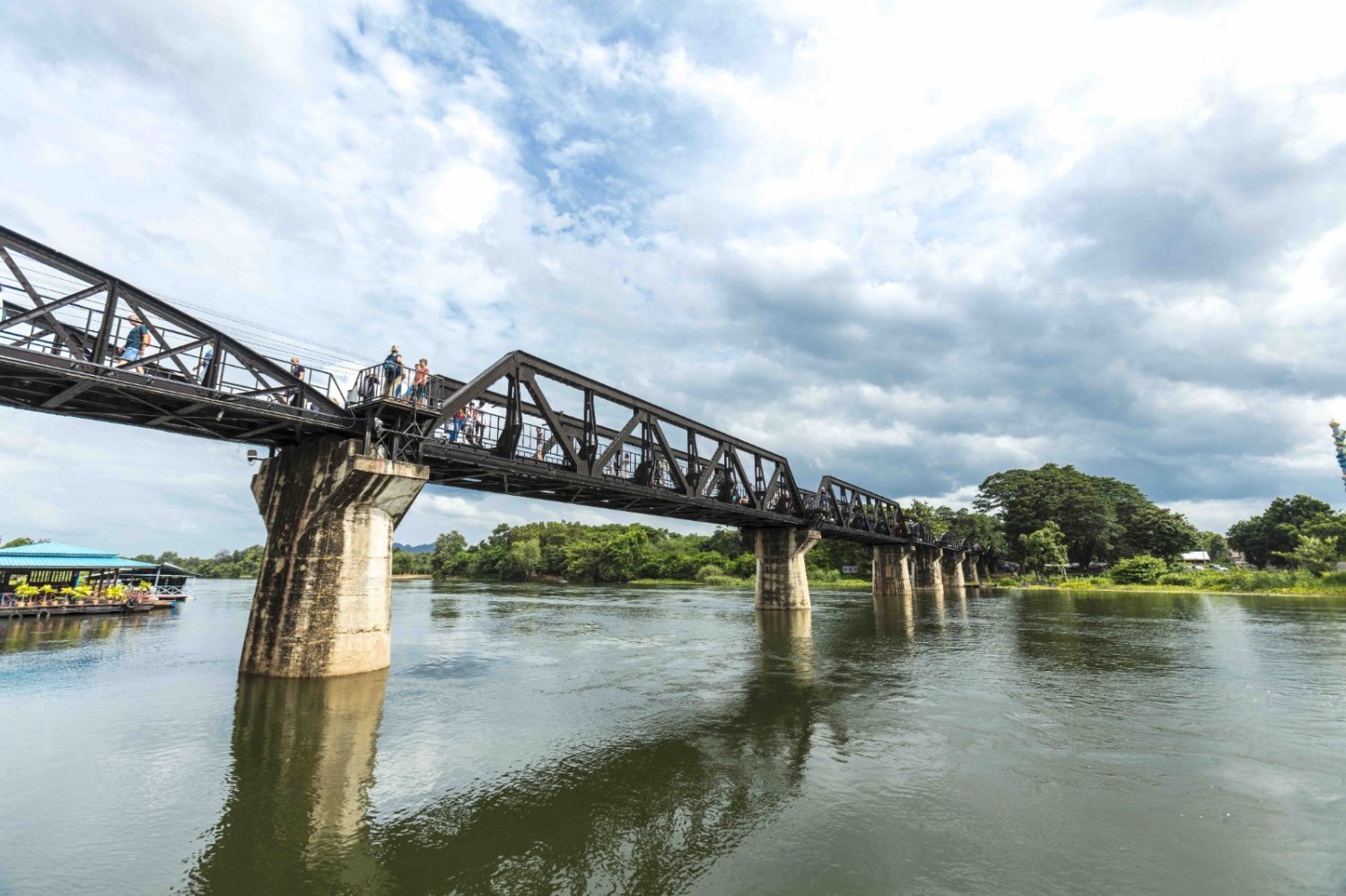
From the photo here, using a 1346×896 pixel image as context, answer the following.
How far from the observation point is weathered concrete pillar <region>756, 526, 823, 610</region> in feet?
185

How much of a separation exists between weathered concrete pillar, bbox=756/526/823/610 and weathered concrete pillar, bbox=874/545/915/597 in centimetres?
3219

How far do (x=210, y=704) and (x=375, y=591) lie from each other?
540cm

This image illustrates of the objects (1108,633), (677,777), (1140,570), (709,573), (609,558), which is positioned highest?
(609,558)

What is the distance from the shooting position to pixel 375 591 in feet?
69.9

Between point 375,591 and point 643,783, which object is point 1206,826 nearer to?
point 643,783

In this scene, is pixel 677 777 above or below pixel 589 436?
below

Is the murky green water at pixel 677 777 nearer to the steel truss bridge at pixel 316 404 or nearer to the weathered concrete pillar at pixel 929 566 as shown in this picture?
the steel truss bridge at pixel 316 404

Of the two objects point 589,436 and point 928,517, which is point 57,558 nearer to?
point 589,436

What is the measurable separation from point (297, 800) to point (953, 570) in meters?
123

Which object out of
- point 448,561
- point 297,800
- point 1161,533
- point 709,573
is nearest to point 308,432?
point 297,800

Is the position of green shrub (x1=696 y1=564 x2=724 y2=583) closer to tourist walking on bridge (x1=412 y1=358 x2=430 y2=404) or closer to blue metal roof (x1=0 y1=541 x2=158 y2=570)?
blue metal roof (x1=0 y1=541 x2=158 y2=570)

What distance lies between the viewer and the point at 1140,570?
97938 mm

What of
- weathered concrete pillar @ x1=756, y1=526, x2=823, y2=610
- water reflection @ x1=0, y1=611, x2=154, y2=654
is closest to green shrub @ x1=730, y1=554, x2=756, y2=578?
weathered concrete pillar @ x1=756, y1=526, x2=823, y2=610

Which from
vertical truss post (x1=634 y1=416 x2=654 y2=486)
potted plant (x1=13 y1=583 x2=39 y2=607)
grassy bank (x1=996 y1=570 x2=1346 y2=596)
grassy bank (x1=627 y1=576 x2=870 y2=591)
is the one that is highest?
vertical truss post (x1=634 y1=416 x2=654 y2=486)
